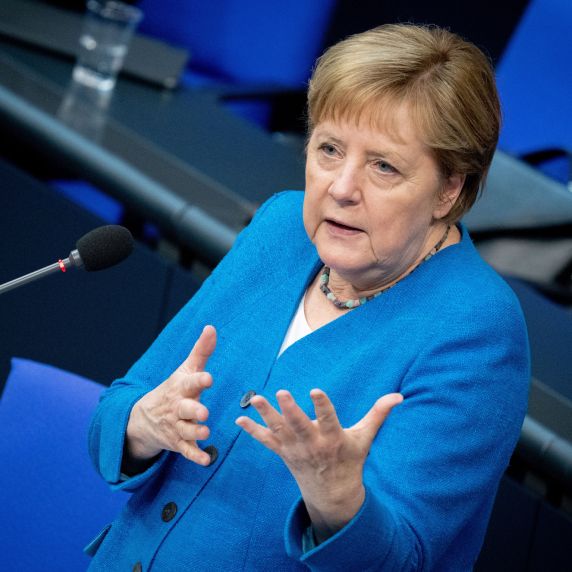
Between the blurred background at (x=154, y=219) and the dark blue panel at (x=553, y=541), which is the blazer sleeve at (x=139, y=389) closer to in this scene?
the blurred background at (x=154, y=219)

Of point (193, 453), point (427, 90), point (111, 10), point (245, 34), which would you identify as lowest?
point (245, 34)

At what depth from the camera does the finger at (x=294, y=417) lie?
1.07m

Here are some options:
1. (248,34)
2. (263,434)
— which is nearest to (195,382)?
(263,434)

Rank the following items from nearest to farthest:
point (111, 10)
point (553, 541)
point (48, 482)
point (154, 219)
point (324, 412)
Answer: point (324, 412) < point (48, 482) < point (553, 541) < point (154, 219) < point (111, 10)

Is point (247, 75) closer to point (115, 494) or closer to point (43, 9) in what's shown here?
point (43, 9)

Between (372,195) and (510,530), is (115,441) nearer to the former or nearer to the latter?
(372,195)

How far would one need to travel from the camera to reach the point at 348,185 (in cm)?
131

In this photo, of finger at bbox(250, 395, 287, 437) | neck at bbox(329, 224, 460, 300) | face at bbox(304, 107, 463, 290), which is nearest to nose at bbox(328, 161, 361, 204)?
face at bbox(304, 107, 463, 290)

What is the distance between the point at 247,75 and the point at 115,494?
8.81 feet

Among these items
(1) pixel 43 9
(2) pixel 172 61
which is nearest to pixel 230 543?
(2) pixel 172 61

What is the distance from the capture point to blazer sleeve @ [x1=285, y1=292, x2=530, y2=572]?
116 centimetres

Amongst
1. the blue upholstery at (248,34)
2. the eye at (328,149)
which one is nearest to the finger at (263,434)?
the eye at (328,149)

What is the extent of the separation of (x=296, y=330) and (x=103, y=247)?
0.96 feet

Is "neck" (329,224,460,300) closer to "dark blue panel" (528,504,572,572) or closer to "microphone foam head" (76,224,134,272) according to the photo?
"microphone foam head" (76,224,134,272)
